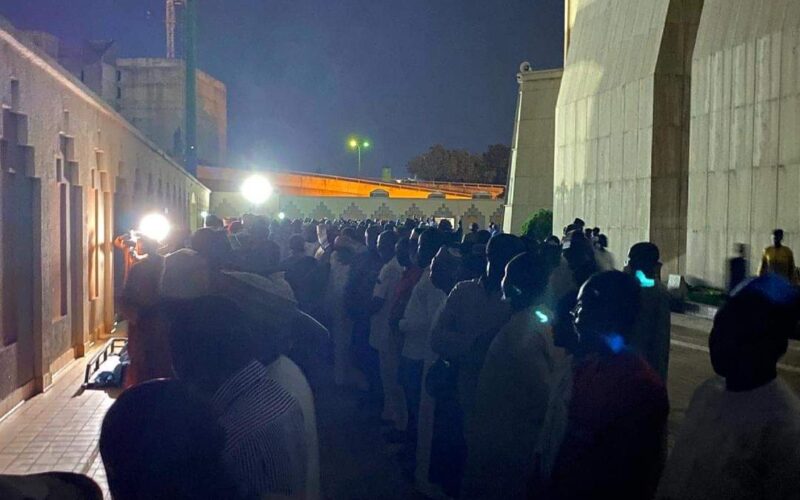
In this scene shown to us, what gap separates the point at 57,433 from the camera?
27.6ft

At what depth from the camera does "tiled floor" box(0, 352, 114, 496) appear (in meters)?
7.36

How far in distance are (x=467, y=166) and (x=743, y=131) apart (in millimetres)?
75670

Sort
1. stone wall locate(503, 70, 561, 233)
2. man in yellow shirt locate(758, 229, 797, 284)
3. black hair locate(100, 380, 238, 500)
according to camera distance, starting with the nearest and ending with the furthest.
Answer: black hair locate(100, 380, 238, 500)
man in yellow shirt locate(758, 229, 797, 284)
stone wall locate(503, 70, 561, 233)

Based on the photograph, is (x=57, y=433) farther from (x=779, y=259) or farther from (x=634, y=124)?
(x=634, y=124)

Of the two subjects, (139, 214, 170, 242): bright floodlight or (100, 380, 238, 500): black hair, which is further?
(139, 214, 170, 242): bright floodlight

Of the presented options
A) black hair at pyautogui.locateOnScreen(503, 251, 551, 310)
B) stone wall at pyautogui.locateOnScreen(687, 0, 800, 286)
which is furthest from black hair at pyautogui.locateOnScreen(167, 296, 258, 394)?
stone wall at pyautogui.locateOnScreen(687, 0, 800, 286)

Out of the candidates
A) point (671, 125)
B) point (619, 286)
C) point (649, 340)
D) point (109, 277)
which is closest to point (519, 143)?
point (671, 125)

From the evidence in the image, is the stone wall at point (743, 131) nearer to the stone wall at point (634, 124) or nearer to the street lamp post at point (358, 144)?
the stone wall at point (634, 124)

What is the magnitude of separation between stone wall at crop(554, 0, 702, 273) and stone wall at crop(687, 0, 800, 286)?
166 centimetres

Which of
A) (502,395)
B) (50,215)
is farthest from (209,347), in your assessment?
(50,215)

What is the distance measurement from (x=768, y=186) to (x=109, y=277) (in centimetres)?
1144

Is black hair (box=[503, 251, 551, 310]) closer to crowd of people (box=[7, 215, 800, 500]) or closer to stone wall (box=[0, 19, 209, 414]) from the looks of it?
crowd of people (box=[7, 215, 800, 500])

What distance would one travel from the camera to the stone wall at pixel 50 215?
9.29m

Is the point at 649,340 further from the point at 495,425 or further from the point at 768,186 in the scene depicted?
the point at 768,186
